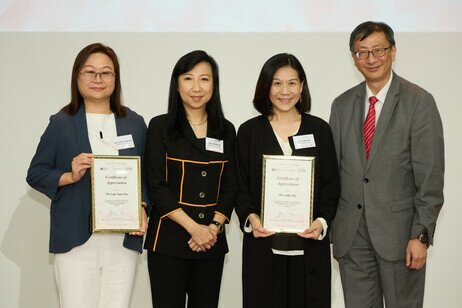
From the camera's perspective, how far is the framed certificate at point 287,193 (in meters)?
2.59

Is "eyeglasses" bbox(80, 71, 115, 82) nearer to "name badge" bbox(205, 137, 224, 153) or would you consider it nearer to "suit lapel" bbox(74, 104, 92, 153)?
"suit lapel" bbox(74, 104, 92, 153)

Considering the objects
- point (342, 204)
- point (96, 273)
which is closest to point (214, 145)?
point (342, 204)

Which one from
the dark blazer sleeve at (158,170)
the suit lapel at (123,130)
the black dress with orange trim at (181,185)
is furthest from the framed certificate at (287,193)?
the suit lapel at (123,130)

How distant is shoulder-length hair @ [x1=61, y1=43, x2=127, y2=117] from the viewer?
2691 millimetres

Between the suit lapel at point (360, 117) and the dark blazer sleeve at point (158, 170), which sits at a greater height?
the suit lapel at point (360, 117)

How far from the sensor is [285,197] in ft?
8.57

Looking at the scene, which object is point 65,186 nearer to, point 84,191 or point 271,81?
point 84,191

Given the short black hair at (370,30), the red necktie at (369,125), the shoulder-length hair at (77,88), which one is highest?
the short black hair at (370,30)

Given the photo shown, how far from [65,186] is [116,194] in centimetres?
27

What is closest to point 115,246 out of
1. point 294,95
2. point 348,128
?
point 294,95

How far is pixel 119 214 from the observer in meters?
2.62

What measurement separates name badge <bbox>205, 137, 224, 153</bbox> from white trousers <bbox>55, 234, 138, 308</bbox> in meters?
0.62

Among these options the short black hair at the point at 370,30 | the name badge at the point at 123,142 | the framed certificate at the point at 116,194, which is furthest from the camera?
the short black hair at the point at 370,30

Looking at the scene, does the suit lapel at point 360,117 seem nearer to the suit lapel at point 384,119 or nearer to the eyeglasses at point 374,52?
the suit lapel at point 384,119
